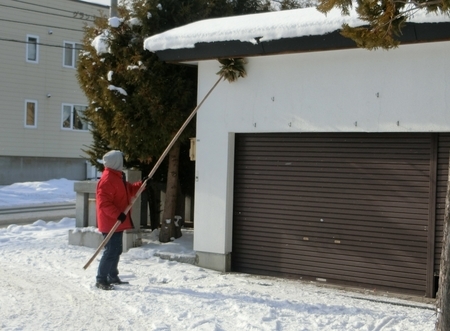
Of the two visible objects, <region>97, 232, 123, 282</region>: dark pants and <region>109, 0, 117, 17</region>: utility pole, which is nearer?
<region>97, 232, 123, 282</region>: dark pants

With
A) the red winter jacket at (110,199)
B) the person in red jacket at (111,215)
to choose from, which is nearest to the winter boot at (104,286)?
the person in red jacket at (111,215)

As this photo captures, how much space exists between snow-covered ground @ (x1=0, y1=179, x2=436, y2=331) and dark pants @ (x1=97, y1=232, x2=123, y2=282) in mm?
218

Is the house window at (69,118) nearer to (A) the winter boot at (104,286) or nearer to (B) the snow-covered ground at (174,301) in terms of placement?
(B) the snow-covered ground at (174,301)

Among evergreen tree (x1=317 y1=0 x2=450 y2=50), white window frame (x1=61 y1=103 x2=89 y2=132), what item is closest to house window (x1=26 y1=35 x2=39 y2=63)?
white window frame (x1=61 y1=103 x2=89 y2=132)

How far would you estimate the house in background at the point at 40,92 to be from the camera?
2906cm

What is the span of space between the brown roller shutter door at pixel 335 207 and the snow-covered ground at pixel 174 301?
1.20ft

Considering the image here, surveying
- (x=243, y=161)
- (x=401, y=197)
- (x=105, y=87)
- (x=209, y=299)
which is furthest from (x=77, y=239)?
(x=401, y=197)

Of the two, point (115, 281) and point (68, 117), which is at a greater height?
point (68, 117)

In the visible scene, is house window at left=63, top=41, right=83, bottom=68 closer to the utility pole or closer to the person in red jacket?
the utility pole

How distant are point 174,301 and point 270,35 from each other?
3907 millimetres

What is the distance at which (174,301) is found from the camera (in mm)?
8234

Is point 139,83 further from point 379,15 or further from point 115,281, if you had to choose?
point 379,15

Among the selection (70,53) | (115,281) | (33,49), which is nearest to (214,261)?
(115,281)

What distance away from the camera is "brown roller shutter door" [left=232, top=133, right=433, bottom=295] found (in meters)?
9.12
